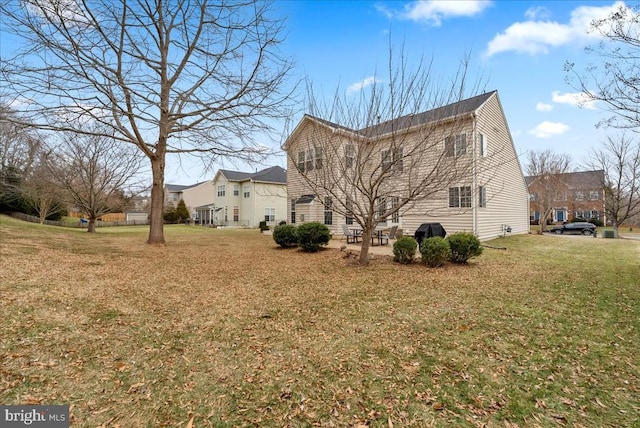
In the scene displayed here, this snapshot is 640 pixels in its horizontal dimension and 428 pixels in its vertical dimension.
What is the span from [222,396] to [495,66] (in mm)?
7973

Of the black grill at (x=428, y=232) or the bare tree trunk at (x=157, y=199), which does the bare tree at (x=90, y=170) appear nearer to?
the bare tree trunk at (x=157, y=199)

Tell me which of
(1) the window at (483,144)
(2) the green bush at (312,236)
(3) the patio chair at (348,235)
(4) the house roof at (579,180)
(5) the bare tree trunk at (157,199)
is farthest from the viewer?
(4) the house roof at (579,180)

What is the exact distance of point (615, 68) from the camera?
22.2 feet

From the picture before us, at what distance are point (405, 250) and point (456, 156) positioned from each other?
2.97m

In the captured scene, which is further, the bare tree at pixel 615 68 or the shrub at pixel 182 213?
the shrub at pixel 182 213

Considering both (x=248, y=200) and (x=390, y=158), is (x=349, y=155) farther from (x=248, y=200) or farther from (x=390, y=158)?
(x=248, y=200)

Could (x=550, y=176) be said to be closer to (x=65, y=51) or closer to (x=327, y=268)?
(x=327, y=268)

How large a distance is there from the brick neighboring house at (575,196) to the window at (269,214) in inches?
1031

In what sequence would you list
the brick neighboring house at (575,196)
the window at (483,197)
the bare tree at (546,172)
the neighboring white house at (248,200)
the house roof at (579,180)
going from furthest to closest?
1. the neighboring white house at (248,200)
2. the house roof at (579,180)
3. the brick neighboring house at (575,196)
4. the bare tree at (546,172)
5. the window at (483,197)

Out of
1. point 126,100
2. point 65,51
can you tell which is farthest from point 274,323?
point 65,51

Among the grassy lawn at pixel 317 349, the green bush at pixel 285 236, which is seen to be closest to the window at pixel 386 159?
the grassy lawn at pixel 317 349

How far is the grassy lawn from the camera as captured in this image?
8.41 ft

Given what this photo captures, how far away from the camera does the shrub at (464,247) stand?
8336 millimetres

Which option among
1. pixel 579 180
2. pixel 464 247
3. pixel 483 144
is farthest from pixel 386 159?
pixel 579 180
